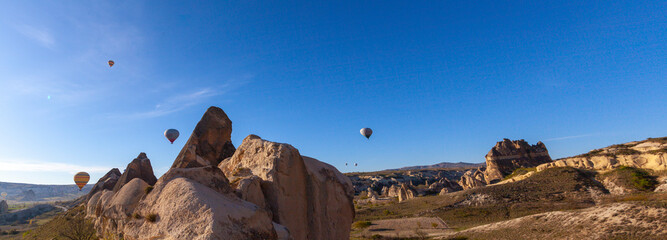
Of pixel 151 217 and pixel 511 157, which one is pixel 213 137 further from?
pixel 511 157

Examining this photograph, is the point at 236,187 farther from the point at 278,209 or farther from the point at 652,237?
the point at 652,237

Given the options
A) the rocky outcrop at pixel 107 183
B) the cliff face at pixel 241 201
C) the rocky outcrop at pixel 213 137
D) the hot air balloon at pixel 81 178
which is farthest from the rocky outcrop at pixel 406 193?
the hot air balloon at pixel 81 178

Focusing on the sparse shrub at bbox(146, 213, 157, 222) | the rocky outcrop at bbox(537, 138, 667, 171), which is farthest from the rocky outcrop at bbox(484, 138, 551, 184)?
the sparse shrub at bbox(146, 213, 157, 222)

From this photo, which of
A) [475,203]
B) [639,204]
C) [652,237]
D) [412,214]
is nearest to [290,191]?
[652,237]

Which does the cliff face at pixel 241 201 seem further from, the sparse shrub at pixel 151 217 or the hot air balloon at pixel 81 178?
the hot air balloon at pixel 81 178

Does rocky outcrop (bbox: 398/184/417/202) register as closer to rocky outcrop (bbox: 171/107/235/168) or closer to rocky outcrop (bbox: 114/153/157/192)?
rocky outcrop (bbox: 114/153/157/192)

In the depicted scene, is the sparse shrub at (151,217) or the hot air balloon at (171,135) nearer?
the sparse shrub at (151,217)
